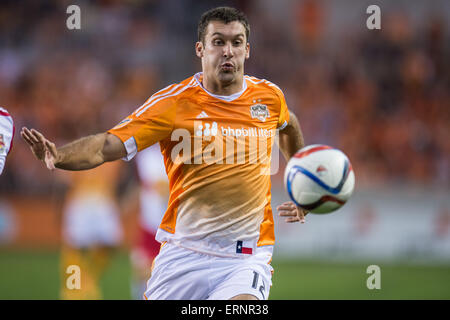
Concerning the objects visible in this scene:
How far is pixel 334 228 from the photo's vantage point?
12.8m

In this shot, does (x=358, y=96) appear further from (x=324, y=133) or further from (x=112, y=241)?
(x=112, y=241)

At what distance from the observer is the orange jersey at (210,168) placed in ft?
14.7

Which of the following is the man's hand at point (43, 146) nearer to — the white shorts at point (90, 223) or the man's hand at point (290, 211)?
the man's hand at point (290, 211)

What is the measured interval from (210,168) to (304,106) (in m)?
11.3

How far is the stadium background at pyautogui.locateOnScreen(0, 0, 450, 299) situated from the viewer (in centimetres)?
1208

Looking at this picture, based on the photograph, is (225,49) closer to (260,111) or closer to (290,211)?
(260,111)

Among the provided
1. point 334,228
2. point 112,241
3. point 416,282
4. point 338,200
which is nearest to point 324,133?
point 334,228

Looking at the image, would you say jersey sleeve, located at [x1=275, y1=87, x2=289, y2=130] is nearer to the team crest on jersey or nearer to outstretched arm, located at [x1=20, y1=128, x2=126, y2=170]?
the team crest on jersey

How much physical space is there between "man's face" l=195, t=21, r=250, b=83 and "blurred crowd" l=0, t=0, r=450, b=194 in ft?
29.8

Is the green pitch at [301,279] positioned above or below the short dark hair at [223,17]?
below

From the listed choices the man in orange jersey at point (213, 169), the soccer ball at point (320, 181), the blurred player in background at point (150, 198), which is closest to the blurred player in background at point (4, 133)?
the man in orange jersey at point (213, 169)

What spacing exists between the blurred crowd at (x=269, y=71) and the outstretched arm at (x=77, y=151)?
9559 millimetres

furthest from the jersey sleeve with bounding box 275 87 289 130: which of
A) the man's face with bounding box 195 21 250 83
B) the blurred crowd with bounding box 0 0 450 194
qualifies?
the blurred crowd with bounding box 0 0 450 194
